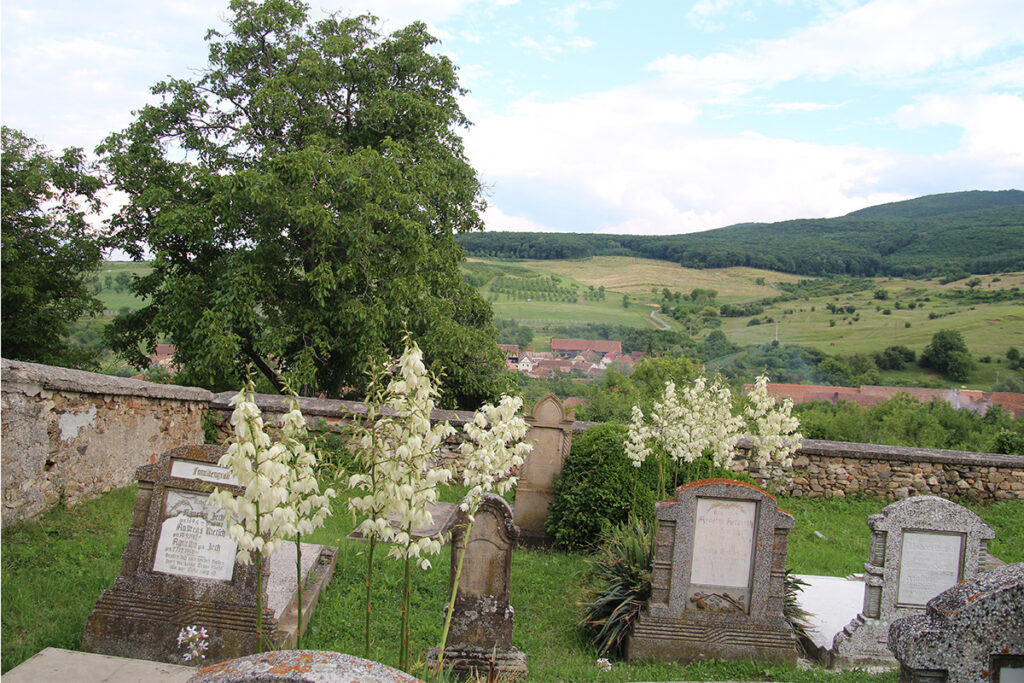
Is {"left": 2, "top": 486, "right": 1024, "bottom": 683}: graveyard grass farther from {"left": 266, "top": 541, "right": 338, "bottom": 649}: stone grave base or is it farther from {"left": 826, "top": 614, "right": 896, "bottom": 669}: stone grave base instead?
{"left": 826, "top": 614, "right": 896, "bottom": 669}: stone grave base

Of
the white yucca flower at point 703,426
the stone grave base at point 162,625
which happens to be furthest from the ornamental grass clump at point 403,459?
the white yucca flower at point 703,426

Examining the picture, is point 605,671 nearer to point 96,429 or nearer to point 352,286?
point 96,429

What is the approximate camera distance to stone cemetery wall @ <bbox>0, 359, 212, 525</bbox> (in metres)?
6.35

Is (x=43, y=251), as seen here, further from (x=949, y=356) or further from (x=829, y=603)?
(x=949, y=356)

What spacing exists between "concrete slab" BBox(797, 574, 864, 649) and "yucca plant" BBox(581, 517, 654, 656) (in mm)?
1661

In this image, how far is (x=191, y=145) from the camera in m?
15.0

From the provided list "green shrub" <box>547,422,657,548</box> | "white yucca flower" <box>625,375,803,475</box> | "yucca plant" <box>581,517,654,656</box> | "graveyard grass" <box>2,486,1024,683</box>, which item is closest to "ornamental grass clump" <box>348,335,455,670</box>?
"graveyard grass" <box>2,486,1024,683</box>

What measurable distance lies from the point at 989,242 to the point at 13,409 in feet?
254

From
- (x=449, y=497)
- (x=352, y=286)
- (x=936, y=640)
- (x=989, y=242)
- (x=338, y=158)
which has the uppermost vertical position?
(x=989, y=242)

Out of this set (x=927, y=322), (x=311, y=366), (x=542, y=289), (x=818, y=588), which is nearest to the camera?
(x=818, y=588)

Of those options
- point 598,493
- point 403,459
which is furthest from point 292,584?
point 598,493

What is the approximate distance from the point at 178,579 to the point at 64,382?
10.5ft

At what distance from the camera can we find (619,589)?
643 cm

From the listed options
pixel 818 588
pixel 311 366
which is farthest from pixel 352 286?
pixel 818 588
